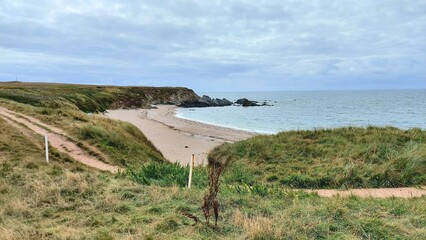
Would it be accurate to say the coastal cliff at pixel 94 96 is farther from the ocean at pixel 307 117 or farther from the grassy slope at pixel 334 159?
the grassy slope at pixel 334 159

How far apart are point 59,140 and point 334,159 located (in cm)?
1322

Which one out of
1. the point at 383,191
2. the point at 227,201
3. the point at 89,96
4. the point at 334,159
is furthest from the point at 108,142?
the point at 89,96

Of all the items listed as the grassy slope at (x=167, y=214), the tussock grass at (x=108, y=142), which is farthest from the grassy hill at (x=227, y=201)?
the tussock grass at (x=108, y=142)

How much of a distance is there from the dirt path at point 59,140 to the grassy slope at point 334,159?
5696 mm

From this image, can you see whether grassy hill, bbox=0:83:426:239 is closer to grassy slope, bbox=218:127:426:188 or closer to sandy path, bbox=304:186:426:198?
grassy slope, bbox=218:127:426:188

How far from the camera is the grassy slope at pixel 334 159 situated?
12195 mm

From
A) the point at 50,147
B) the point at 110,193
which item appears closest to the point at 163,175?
the point at 110,193

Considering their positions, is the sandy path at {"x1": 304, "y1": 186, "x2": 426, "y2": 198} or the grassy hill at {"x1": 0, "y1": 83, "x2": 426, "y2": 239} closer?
the grassy hill at {"x1": 0, "y1": 83, "x2": 426, "y2": 239}

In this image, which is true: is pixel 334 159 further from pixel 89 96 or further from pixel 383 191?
pixel 89 96

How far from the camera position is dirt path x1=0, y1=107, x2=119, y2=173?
614 inches

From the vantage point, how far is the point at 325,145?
55.1 ft

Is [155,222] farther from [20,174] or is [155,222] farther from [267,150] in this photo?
[267,150]

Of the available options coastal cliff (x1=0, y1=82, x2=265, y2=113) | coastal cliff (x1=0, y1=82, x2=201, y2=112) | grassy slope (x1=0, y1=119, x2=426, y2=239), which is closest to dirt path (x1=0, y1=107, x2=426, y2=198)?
grassy slope (x1=0, y1=119, x2=426, y2=239)

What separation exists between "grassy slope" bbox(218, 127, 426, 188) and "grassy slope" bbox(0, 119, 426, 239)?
4068mm
